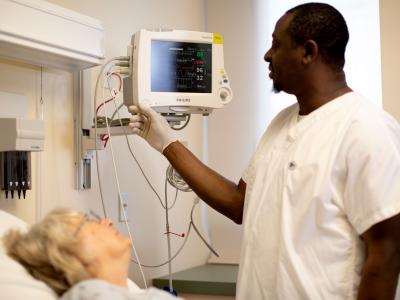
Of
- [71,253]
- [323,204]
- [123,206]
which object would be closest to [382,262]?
[323,204]

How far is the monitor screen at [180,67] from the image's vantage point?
1.82 metres

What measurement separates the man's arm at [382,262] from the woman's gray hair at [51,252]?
0.69m

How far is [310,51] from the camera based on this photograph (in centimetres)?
157

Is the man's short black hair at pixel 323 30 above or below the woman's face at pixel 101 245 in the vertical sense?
above

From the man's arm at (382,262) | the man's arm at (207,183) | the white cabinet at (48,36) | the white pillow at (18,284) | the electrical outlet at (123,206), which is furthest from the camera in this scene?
the electrical outlet at (123,206)

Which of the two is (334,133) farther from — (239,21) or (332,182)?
(239,21)

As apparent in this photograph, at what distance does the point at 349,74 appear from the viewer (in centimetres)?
247

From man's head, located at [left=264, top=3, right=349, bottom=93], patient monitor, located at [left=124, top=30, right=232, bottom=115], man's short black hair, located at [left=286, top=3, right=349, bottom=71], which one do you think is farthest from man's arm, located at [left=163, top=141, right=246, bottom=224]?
man's short black hair, located at [left=286, top=3, right=349, bottom=71]

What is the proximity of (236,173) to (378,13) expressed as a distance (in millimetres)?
969

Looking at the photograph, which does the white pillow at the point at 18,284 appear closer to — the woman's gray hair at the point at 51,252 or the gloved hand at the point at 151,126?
the woman's gray hair at the point at 51,252

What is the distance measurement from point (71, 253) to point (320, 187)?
660 mm

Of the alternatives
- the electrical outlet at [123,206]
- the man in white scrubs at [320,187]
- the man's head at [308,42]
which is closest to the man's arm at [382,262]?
the man in white scrubs at [320,187]

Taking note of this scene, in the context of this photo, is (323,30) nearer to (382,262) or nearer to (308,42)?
(308,42)

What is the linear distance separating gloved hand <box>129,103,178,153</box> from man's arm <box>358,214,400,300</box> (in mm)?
713
